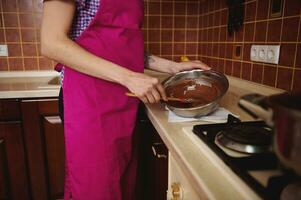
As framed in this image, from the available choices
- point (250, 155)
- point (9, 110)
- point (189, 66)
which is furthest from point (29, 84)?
point (250, 155)

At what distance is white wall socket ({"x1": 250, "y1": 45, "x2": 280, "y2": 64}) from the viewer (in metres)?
0.97

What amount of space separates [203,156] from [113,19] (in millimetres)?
499

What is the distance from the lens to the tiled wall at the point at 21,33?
151cm

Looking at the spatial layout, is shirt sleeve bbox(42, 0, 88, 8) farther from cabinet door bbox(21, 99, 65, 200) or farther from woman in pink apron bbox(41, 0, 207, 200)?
cabinet door bbox(21, 99, 65, 200)

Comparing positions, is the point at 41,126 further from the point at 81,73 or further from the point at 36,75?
the point at 81,73

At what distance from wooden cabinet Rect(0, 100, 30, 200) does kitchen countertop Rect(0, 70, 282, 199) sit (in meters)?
0.09

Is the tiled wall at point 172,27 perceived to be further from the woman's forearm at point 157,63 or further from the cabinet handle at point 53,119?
the cabinet handle at point 53,119

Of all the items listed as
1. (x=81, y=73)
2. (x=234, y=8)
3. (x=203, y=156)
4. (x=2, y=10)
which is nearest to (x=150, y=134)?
(x=81, y=73)

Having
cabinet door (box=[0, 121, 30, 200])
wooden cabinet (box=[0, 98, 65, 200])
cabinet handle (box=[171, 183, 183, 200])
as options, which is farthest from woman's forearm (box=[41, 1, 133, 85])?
cabinet door (box=[0, 121, 30, 200])

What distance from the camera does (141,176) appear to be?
4.09 ft

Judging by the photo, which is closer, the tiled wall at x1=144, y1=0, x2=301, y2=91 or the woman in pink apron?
the woman in pink apron

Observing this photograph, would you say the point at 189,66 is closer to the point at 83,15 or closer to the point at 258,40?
the point at 258,40

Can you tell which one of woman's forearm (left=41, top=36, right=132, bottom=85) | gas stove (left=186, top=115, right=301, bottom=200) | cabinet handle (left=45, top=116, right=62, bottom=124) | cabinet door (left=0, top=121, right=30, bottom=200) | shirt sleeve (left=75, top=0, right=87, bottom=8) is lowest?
cabinet door (left=0, top=121, right=30, bottom=200)

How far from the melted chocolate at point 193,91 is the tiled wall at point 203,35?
0.96 ft
